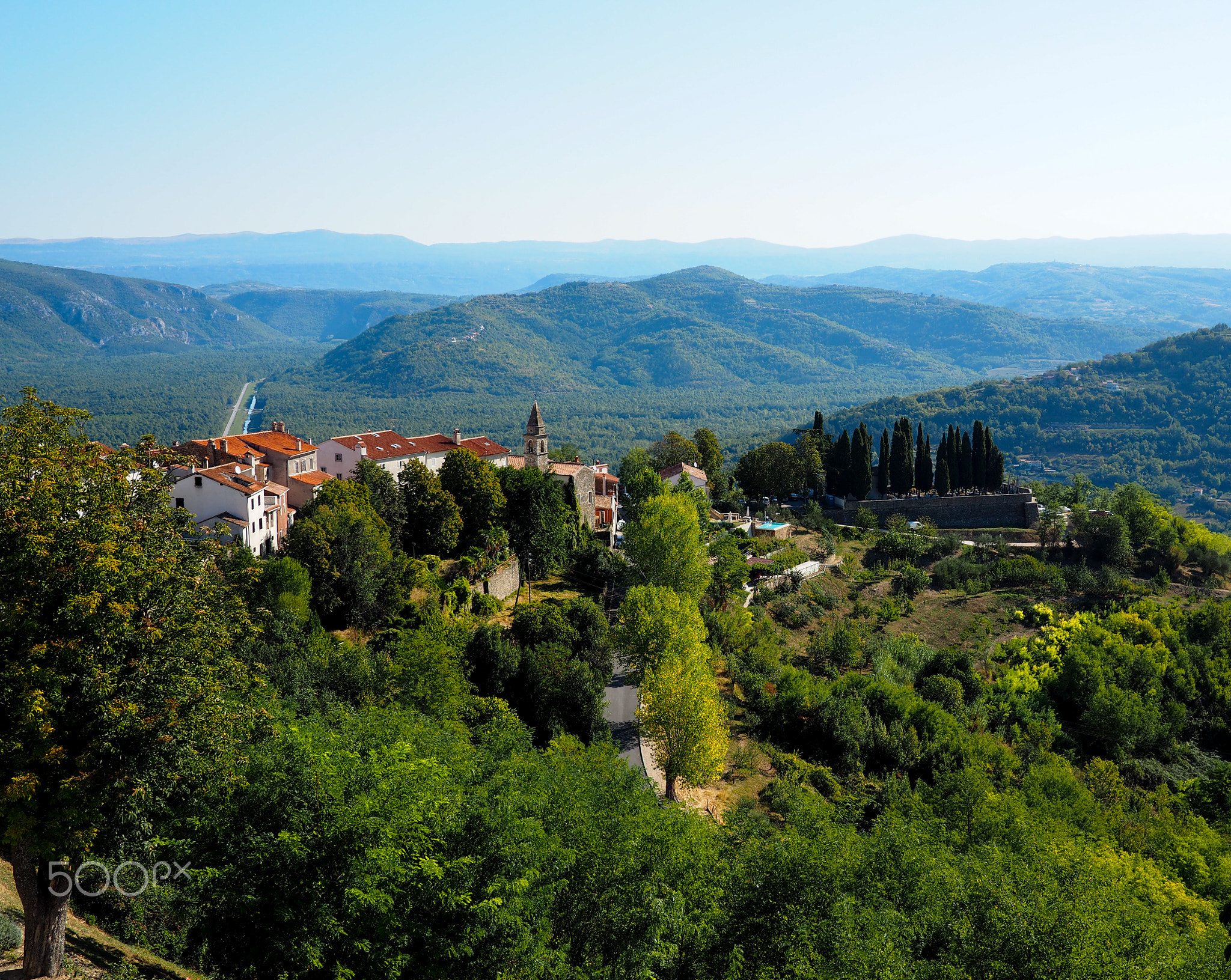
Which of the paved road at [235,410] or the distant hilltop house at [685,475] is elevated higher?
the distant hilltop house at [685,475]

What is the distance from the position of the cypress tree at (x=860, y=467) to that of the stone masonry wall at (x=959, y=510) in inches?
31.8

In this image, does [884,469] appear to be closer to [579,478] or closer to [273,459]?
[579,478]

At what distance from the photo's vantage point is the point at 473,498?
40.7 m

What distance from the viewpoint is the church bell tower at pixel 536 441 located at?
53.5 meters

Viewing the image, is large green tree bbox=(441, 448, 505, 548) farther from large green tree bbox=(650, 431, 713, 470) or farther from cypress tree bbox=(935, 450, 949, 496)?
cypress tree bbox=(935, 450, 949, 496)

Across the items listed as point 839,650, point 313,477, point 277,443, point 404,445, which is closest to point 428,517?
point 313,477

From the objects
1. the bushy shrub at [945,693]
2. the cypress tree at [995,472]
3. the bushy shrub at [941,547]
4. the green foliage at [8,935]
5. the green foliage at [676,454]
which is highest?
the green foliage at [8,935]

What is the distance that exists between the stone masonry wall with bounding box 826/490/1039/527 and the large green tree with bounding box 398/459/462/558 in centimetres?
3277

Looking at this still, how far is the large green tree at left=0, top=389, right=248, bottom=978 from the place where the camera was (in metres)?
12.1

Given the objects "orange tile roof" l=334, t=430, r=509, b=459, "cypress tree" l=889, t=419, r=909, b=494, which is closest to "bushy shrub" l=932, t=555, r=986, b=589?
"cypress tree" l=889, t=419, r=909, b=494

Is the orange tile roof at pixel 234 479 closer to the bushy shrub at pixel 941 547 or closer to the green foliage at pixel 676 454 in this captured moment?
the green foliage at pixel 676 454

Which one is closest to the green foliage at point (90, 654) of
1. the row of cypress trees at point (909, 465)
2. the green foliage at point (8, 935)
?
the green foliage at point (8, 935)

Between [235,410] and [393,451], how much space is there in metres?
127

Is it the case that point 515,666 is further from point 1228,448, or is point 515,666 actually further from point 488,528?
point 1228,448
